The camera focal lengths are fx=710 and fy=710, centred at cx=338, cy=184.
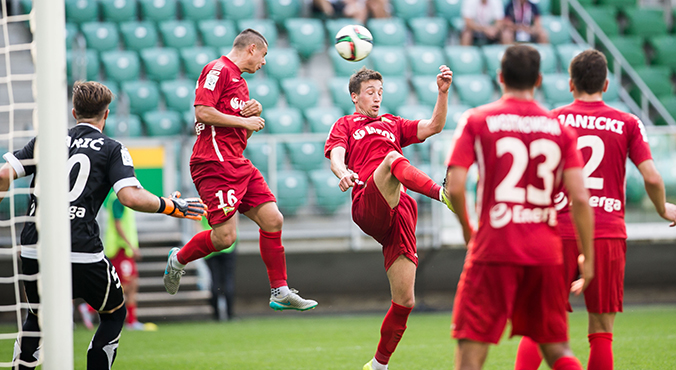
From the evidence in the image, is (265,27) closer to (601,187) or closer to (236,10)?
(236,10)

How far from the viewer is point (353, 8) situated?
14.1 m

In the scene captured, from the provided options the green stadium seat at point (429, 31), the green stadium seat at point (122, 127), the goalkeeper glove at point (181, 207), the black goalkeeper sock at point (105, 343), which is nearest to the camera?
the black goalkeeper sock at point (105, 343)

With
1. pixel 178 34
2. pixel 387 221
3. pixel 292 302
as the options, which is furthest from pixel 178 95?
pixel 387 221

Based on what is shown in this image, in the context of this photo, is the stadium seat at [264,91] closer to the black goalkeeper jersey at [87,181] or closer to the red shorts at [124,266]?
the red shorts at [124,266]

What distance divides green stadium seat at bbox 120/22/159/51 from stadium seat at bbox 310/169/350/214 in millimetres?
4592

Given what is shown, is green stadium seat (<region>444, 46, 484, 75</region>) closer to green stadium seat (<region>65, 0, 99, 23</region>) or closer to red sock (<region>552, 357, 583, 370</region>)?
green stadium seat (<region>65, 0, 99, 23</region>)

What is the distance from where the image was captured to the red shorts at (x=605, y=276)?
4301 millimetres

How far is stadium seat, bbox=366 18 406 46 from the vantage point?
1416 centimetres

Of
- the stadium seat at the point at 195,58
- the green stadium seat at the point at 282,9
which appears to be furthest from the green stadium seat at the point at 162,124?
the green stadium seat at the point at 282,9

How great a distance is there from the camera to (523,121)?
3465 millimetres

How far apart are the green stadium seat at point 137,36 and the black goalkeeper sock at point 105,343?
9669mm

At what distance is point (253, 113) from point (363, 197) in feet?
3.64

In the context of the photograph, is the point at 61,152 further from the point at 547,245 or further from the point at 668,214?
the point at 668,214

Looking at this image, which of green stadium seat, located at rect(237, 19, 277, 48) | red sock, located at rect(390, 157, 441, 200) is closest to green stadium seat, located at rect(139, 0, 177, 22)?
green stadium seat, located at rect(237, 19, 277, 48)
